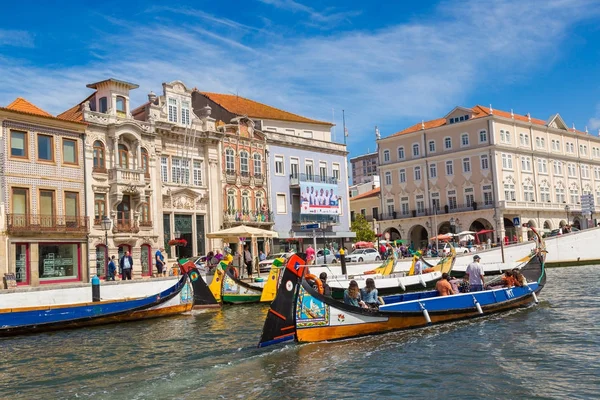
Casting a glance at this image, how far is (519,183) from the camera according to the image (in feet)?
212

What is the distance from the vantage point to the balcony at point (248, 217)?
142ft

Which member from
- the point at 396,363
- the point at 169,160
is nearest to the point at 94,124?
the point at 169,160

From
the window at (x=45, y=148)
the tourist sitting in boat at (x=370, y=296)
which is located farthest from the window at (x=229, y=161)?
the tourist sitting in boat at (x=370, y=296)

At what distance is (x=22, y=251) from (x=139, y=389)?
23.0m

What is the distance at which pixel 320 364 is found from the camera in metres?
13.9

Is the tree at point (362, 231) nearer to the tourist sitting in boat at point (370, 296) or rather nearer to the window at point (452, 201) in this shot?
the window at point (452, 201)

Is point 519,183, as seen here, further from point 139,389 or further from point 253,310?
point 139,389

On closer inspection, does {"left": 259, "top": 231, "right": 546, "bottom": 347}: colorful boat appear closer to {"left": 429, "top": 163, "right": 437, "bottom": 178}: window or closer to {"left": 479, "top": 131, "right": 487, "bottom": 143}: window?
{"left": 479, "top": 131, "right": 487, "bottom": 143}: window

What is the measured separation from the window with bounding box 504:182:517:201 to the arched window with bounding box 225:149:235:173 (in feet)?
98.7

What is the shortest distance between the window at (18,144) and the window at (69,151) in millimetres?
2196

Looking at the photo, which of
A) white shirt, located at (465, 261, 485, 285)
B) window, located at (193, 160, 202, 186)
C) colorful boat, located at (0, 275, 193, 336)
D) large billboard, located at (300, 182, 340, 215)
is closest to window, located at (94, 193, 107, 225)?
window, located at (193, 160, 202, 186)

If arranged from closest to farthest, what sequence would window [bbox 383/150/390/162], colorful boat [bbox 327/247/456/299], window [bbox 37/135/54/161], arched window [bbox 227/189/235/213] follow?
colorful boat [bbox 327/247/456/299]
window [bbox 37/135/54/161]
arched window [bbox 227/189/235/213]
window [bbox 383/150/390/162]

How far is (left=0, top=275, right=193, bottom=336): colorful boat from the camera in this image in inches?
816

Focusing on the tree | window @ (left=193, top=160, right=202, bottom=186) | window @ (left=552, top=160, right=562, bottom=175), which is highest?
window @ (left=552, top=160, right=562, bottom=175)
